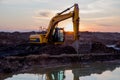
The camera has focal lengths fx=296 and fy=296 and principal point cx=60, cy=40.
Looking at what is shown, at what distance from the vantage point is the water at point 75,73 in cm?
1955

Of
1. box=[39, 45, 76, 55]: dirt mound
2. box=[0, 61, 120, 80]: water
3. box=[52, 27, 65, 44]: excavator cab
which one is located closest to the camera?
box=[0, 61, 120, 80]: water

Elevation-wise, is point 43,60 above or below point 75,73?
above

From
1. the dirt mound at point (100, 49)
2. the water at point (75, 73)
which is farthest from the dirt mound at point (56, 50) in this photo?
the water at point (75, 73)

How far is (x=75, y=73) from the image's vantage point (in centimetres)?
2183

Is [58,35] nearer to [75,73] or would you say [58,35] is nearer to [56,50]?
[56,50]

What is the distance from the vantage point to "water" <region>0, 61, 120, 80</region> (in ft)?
64.1

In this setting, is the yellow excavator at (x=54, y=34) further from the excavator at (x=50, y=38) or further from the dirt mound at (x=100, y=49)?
the dirt mound at (x=100, y=49)

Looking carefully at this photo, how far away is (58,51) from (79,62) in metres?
3.44

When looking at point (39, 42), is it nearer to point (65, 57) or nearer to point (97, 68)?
point (65, 57)

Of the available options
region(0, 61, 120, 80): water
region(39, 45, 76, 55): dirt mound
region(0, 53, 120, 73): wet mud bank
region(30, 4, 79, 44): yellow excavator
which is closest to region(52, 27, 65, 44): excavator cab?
region(30, 4, 79, 44): yellow excavator

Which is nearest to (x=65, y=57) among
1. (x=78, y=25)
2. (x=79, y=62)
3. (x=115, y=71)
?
(x=79, y=62)

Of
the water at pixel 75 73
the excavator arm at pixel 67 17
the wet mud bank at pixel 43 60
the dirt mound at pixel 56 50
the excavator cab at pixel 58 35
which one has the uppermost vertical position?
the excavator arm at pixel 67 17

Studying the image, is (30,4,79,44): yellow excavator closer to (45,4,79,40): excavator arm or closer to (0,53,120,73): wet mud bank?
(45,4,79,40): excavator arm

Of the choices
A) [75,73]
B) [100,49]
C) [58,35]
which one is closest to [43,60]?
[75,73]
